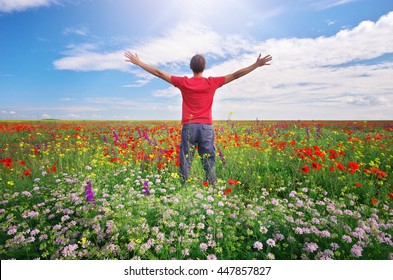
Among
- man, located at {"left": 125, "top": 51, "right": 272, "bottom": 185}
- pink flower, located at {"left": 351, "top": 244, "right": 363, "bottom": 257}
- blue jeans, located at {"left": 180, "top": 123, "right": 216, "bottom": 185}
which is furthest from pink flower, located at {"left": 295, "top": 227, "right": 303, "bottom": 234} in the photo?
blue jeans, located at {"left": 180, "top": 123, "right": 216, "bottom": 185}

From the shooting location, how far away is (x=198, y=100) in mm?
4277

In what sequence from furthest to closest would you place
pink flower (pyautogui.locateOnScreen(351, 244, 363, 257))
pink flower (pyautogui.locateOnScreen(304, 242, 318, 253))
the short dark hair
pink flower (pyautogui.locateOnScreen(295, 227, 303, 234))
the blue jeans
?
1. the blue jeans
2. the short dark hair
3. pink flower (pyautogui.locateOnScreen(295, 227, 303, 234))
4. pink flower (pyautogui.locateOnScreen(304, 242, 318, 253))
5. pink flower (pyautogui.locateOnScreen(351, 244, 363, 257))

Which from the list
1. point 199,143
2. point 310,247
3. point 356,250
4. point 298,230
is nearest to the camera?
point 356,250

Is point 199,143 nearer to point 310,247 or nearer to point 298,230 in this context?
point 298,230

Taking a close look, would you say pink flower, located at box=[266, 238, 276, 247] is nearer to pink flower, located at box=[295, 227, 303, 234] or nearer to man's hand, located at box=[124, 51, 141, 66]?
pink flower, located at box=[295, 227, 303, 234]

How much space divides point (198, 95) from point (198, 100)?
0.27ft

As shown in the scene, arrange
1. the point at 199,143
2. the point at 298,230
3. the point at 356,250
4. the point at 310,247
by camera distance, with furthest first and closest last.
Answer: the point at 199,143 < the point at 298,230 < the point at 310,247 < the point at 356,250

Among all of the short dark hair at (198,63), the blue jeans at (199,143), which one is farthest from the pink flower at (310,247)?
the short dark hair at (198,63)

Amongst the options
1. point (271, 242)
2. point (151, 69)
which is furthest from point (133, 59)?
point (271, 242)

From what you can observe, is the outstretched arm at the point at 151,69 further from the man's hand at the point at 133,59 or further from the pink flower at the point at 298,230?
the pink flower at the point at 298,230

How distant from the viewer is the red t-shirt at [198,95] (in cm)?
425

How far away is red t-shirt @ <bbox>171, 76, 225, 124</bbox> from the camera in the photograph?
4246mm

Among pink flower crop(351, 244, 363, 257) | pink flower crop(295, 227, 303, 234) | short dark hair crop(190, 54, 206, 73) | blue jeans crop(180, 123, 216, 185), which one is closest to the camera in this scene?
pink flower crop(351, 244, 363, 257)

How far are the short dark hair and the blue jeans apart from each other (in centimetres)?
91
